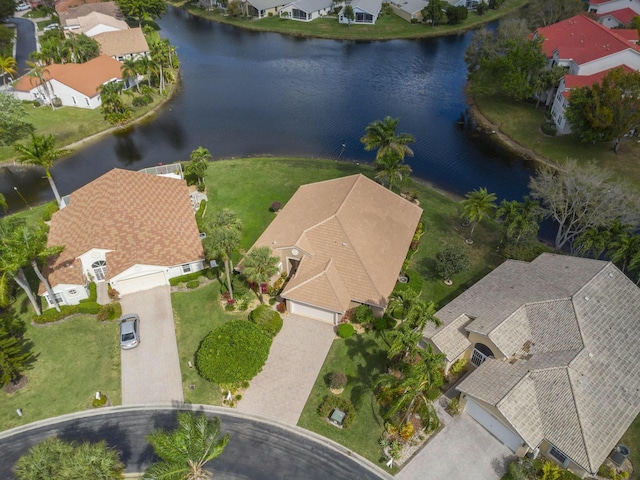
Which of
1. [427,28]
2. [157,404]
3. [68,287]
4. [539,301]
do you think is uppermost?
[427,28]

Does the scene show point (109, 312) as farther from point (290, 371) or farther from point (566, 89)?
point (566, 89)

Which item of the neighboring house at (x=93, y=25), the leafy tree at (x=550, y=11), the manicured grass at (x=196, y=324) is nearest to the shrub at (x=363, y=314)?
the manicured grass at (x=196, y=324)

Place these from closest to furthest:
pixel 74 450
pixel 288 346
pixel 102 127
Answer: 1. pixel 74 450
2. pixel 288 346
3. pixel 102 127

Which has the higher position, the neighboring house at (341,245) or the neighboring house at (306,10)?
the neighboring house at (306,10)

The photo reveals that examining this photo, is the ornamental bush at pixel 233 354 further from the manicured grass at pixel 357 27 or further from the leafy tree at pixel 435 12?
the leafy tree at pixel 435 12

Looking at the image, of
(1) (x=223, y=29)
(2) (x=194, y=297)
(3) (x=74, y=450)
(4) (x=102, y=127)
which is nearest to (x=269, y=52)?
(1) (x=223, y=29)

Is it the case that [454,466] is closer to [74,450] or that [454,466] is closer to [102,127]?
[74,450]
